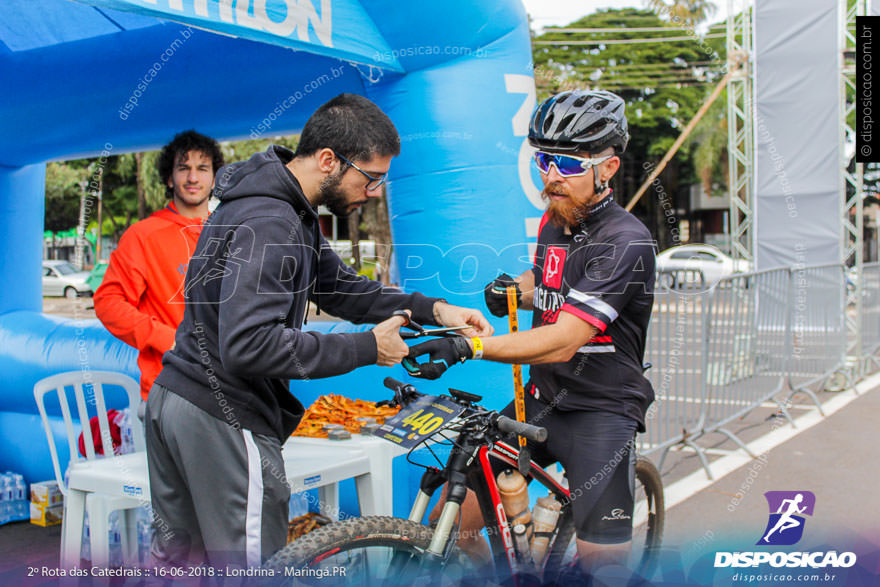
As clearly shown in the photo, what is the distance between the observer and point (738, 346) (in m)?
6.23

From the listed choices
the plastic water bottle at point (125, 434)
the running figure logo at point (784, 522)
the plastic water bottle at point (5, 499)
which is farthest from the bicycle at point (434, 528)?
the plastic water bottle at point (5, 499)

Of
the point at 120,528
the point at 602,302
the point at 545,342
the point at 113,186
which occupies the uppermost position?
the point at 113,186

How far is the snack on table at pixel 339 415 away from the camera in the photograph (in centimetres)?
333

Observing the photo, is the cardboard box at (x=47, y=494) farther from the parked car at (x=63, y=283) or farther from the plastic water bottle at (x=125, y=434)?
the parked car at (x=63, y=283)

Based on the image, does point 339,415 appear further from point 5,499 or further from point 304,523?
point 5,499

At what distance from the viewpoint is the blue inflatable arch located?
3686mm

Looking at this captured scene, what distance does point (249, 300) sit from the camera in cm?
193

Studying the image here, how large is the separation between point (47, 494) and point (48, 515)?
0.43 ft

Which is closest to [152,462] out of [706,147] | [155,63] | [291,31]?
[291,31]

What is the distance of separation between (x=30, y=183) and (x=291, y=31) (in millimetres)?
3484

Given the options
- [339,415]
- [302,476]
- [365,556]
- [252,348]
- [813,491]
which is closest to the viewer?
[252,348]

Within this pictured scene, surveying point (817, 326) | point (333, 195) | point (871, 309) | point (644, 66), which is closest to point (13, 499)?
point (333, 195)

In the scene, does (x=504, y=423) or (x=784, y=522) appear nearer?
(x=504, y=423)

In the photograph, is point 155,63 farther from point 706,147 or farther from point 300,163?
point 706,147
